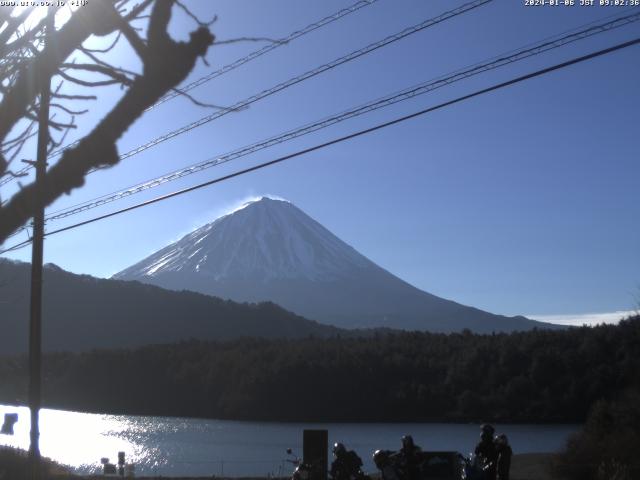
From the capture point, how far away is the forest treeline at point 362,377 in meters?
62.3

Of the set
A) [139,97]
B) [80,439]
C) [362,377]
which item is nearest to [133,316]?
[362,377]

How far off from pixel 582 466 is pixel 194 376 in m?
62.7

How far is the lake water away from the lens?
37.2 m

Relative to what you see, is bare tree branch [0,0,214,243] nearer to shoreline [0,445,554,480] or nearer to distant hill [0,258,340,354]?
shoreline [0,445,554,480]

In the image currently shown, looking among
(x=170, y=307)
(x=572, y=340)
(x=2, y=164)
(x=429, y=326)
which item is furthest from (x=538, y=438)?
(x=429, y=326)

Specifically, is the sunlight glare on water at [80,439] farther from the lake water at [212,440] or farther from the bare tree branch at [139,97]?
the bare tree branch at [139,97]

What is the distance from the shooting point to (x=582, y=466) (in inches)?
842

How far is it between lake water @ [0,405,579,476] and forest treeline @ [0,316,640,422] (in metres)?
2.69

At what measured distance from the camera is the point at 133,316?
110 metres

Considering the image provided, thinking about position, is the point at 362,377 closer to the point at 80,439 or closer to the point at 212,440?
the point at 212,440

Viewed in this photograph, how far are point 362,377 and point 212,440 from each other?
22878 mm

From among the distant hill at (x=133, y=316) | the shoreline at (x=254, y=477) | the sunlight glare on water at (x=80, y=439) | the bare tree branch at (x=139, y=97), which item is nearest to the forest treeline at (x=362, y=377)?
the sunlight glare on water at (x=80, y=439)

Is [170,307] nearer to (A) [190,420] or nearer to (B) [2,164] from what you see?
(A) [190,420]

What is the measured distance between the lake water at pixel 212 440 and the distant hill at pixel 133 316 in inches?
1079
